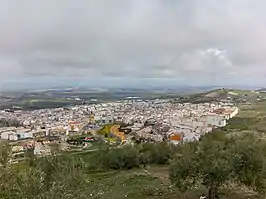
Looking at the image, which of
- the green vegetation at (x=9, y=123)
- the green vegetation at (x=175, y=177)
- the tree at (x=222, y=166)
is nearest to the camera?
the green vegetation at (x=175, y=177)

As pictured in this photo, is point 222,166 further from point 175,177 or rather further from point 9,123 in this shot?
point 9,123

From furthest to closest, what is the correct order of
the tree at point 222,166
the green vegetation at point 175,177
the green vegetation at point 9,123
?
the green vegetation at point 9,123, the tree at point 222,166, the green vegetation at point 175,177

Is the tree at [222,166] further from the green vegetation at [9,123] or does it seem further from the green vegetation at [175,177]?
the green vegetation at [9,123]

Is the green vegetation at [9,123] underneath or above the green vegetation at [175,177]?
underneath

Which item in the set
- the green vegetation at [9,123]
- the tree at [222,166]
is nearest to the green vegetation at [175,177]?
the tree at [222,166]

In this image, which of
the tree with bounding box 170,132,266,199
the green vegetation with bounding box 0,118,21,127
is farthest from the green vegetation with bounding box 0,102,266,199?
the green vegetation with bounding box 0,118,21,127

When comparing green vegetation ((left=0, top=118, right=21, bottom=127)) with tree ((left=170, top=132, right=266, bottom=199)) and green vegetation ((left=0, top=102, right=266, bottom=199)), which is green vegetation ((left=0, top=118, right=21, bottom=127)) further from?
tree ((left=170, top=132, right=266, bottom=199))

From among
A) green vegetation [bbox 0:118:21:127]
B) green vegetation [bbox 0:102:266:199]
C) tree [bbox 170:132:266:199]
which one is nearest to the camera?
green vegetation [bbox 0:102:266:199]

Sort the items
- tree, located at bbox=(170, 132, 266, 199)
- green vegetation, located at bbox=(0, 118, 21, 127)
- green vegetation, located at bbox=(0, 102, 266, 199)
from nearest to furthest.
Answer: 1. green vegetation, located at bbox=(0, 102, 266, 199)
2. tree, located at bbox=(170, 132, 266, 199)
3. green vegetation, located at bbox=(0, 118, 21, 127)

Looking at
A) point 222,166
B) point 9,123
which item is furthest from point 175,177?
point 9,123

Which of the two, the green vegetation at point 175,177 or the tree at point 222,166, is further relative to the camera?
the tree at point 222,166

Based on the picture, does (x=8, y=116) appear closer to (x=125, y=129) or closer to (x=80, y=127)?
(x=80, y=127)
